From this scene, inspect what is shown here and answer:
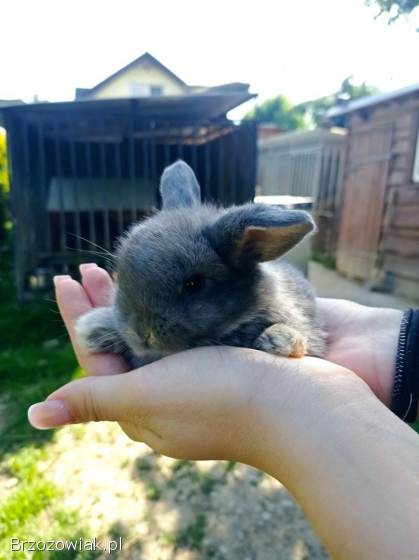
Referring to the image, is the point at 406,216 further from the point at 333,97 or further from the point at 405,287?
the point at 333,97

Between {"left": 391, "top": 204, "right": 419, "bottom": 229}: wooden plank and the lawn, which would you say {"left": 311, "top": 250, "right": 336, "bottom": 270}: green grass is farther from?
the lawn

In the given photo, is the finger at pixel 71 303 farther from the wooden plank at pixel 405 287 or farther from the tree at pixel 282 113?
the tree at pixel 282 113

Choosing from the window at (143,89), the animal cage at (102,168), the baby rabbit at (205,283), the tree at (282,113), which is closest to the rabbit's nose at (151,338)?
the baby rabbit at (205,283)

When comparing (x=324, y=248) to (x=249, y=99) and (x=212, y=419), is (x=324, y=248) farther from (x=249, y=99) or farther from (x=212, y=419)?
(x=212, y=419)

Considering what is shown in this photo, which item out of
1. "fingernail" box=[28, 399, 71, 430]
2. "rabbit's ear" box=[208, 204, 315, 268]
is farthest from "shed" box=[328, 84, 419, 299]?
"fingernail" box=[28, 399, 71, 430]

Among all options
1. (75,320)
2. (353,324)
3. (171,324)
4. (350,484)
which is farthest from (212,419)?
(353,324)
